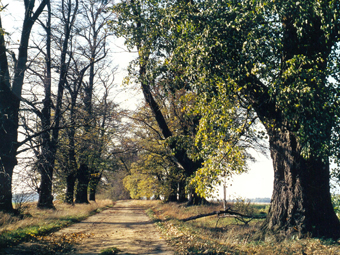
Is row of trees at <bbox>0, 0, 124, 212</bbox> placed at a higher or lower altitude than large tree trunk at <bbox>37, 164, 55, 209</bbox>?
higher

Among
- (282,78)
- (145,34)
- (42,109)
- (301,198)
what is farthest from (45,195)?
(282,78)

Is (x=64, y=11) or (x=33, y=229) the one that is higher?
(x=64, y=11)

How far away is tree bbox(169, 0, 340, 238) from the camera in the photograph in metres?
7.10

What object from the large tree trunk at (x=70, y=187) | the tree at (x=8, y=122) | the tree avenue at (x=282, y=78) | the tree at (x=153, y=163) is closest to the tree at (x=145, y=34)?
the tree avenue at (x=282, y=78)

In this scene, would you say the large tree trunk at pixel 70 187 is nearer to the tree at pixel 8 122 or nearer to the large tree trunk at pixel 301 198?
the tree at pixel 8 122

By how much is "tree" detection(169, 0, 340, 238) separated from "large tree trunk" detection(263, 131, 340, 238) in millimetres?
30

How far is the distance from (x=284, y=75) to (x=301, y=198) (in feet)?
13.4

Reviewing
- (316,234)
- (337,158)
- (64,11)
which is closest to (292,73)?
(337,158)

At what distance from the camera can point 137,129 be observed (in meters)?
25.5

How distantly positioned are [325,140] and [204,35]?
14.9ft

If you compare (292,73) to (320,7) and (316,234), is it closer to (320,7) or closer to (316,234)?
(320,7)

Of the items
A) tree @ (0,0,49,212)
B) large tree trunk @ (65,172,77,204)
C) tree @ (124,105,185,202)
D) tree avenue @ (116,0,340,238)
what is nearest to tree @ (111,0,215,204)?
tree avenue @ (116,0,340,238)

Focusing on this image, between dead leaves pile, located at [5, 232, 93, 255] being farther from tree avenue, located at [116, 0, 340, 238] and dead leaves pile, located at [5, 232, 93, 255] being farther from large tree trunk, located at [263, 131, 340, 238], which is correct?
large tree trunk, located at [263, 131, 340, 238]

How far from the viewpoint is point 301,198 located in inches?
341
